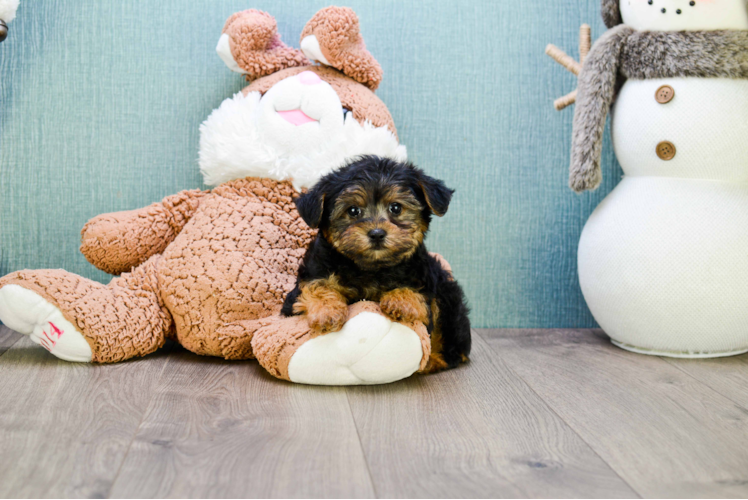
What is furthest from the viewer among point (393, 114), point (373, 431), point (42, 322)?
point (393, 114)

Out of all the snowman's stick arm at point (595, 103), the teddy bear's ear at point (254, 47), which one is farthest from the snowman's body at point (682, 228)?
the teddy bear's ear at point (254, 47)

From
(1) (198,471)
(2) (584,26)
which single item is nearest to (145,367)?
(1) (198,471)

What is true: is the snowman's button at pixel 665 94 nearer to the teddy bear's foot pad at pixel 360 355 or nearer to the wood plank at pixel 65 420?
the teddy bear's foot pad at pixel 360 355

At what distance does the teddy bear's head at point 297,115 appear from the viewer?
7.98 feet

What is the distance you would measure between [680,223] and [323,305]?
143 cm

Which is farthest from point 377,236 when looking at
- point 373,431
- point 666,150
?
point 666,150

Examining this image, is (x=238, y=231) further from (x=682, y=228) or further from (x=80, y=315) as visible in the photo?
(x=682, y=228)

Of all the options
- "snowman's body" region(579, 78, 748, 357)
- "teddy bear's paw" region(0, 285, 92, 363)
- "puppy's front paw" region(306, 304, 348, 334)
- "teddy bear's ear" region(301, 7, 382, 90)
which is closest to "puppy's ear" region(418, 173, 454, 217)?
"puppy's front paw" region(306, 304, 348, 334)

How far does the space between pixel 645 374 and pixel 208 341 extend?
1588 millimetres

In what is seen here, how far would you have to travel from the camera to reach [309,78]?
2479 mm

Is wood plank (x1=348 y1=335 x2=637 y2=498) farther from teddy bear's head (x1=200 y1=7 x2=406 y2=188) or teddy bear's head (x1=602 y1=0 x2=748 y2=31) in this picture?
teddy bear's head (x1=602 y1=0 x2=748 y2=31)

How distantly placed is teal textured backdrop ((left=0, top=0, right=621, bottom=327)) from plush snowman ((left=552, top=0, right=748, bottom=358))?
0.42 metres

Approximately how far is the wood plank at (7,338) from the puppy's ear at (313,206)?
133 centimetres

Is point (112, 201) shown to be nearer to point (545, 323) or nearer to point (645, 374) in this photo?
point (545, 323)
